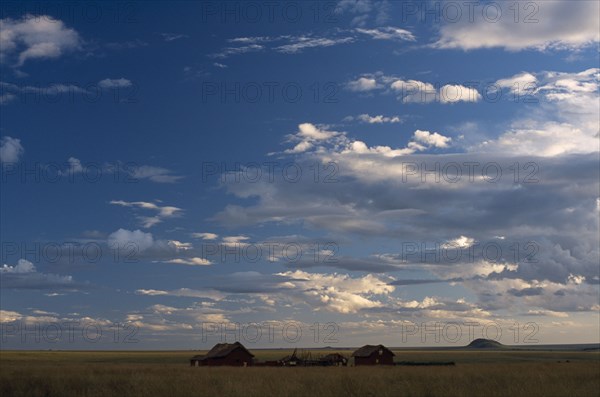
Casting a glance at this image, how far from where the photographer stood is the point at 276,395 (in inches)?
→ 858

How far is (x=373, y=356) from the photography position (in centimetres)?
8625

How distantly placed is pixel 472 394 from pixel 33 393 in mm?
17960

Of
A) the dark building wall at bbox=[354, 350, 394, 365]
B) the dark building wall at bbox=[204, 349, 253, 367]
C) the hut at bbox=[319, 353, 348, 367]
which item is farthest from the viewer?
the dark building wall at bbox=[354, 350, 394, 365]

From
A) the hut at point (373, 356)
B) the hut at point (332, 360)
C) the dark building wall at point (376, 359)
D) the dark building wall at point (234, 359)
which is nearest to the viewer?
the hut at point (332, 360)

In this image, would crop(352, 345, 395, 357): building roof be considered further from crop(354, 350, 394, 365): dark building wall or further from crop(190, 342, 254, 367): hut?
crop(190, 342, 254, 367): hut

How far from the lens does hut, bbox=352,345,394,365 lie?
280ft

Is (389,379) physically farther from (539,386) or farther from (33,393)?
(33,393)

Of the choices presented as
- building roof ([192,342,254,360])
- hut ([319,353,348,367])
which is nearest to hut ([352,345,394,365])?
hut ([319,353,348,367])

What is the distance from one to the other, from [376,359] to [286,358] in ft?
43.9

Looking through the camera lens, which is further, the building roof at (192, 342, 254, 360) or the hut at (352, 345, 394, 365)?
the hut at (352, 345, 394, 365)

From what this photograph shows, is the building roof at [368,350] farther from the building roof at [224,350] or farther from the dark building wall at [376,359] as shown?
the building roof at [224,350]

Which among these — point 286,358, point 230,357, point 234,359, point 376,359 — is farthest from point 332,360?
point 230,357

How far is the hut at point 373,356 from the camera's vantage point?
85312 mm

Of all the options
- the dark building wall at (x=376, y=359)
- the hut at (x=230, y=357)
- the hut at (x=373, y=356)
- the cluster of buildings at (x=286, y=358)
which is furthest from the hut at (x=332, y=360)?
the hut at (x=230, y=357)
